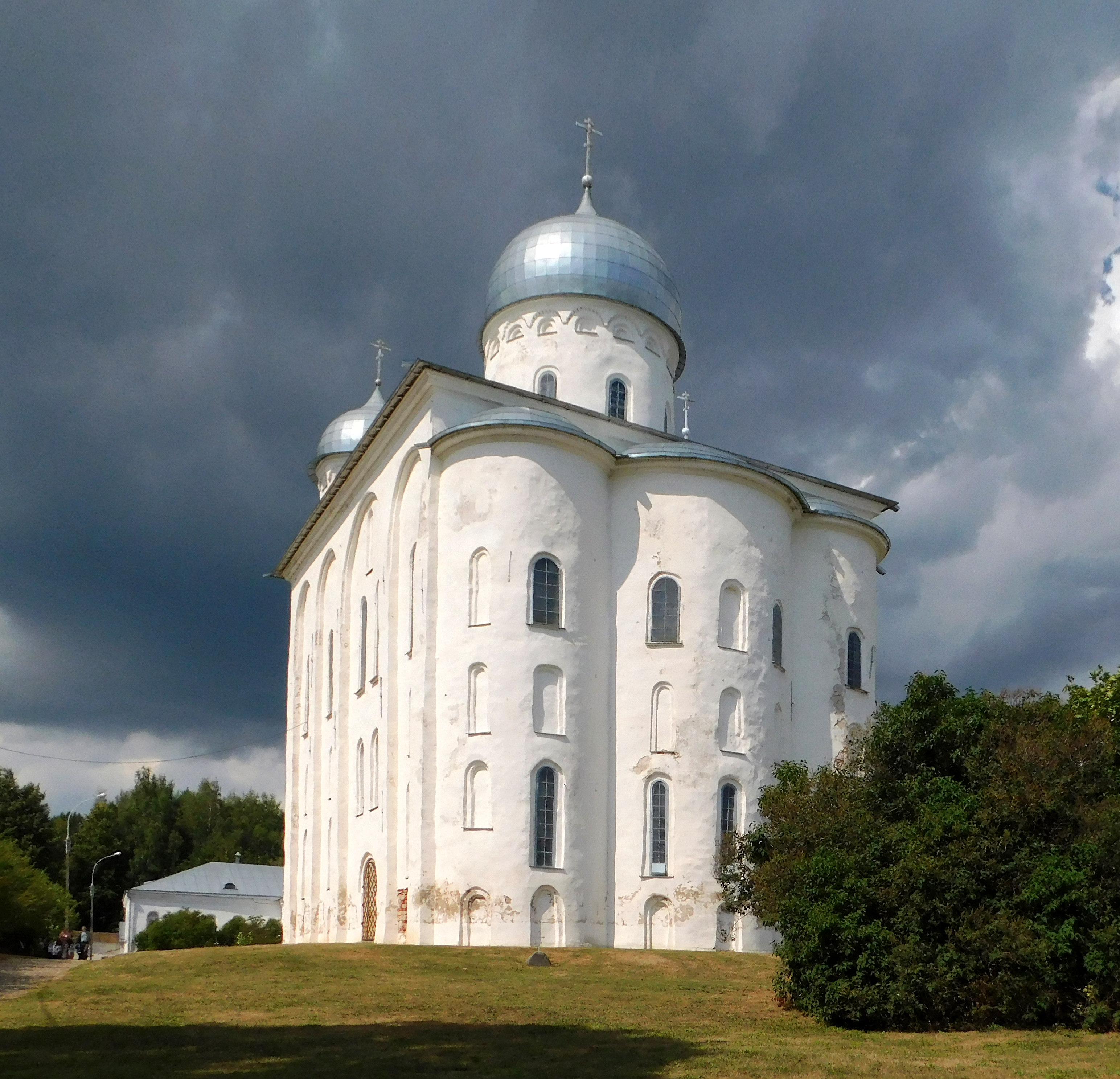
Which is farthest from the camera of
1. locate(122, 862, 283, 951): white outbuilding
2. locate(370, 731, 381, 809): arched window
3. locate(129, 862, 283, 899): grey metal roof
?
locate(129, 862, 283, 899): grey metal roof

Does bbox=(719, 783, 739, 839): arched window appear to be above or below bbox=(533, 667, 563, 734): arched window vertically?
below

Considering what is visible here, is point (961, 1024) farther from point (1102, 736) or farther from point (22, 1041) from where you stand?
point (22, 1041)

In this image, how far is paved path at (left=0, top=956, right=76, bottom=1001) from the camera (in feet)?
63.9

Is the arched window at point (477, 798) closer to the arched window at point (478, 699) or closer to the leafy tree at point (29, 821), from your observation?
the arched window at point (478, 699)

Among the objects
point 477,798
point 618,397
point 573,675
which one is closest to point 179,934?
point 477,798

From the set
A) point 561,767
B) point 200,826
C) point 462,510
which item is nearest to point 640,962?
point 561,767

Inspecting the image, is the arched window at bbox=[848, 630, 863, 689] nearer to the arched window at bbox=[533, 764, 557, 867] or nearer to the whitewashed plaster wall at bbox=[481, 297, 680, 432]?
the whitewashed plaster wall at bbox=[481, 297, 680, 432]

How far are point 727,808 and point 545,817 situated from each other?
4104 mm

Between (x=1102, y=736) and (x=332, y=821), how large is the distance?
832 inches

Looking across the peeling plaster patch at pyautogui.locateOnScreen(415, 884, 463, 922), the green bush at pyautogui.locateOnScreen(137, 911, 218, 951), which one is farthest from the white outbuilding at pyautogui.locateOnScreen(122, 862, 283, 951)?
the peeling plaster patch at pyautogui.locateOnScreen(415, 884, 463, 922)

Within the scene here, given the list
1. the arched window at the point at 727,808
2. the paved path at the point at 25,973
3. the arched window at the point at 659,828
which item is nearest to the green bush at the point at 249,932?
the paved path at the point at 25,973

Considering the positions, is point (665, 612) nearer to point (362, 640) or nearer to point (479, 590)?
point (479, 590)

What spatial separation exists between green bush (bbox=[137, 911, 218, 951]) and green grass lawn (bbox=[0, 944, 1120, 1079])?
27.3 metres

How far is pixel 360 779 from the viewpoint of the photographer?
3189cm
